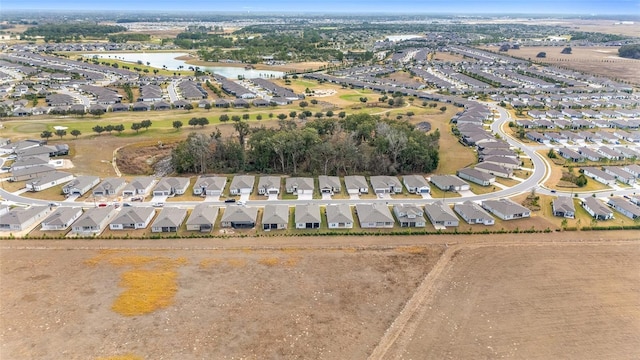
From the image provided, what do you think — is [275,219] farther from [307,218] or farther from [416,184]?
[416,184]

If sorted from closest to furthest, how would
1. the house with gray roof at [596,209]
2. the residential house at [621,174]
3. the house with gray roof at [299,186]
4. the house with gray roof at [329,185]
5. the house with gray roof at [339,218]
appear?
the house with gray roof at [339,218] < the house with gray roof at [596,209] < the house with gray roof at [299,186] < the house with gray roof at [329,185] < the residential house at [621,174]

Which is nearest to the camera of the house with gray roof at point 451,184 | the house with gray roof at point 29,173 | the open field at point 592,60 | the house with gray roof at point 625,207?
the house with gray roof at point 625,207

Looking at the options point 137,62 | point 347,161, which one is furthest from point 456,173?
point 137,62

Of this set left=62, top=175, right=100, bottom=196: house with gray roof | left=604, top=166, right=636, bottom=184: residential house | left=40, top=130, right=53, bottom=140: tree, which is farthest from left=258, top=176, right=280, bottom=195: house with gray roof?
left=604, top=166, right=636, bottom=184: residential house

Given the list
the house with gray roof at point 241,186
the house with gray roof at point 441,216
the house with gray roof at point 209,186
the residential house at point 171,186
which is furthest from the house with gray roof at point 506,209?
the residential house at point 171,186

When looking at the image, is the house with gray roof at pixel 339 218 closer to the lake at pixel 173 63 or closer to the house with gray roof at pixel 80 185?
the house with gray roof at pixel 80 185

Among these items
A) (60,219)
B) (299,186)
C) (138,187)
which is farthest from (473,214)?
(60,219)

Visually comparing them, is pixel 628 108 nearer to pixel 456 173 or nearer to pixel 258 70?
pixel 456 173
